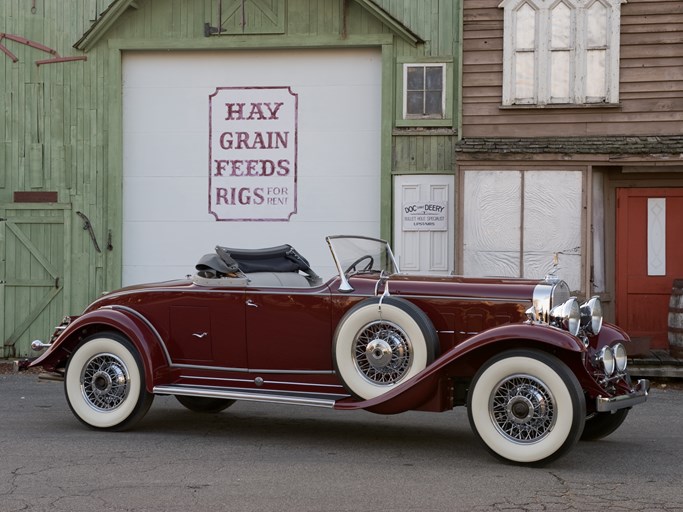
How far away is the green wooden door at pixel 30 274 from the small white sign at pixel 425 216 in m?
4.49

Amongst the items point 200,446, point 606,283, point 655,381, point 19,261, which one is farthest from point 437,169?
point 200,446

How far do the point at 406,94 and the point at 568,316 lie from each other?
7.22 meters

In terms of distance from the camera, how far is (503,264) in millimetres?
12820

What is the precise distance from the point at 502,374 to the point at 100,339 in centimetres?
312

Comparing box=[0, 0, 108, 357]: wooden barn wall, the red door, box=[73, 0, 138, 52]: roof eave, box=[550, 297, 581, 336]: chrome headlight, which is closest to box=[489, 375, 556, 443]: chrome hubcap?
box=[550, 297, 581, 336]: chrome headlight

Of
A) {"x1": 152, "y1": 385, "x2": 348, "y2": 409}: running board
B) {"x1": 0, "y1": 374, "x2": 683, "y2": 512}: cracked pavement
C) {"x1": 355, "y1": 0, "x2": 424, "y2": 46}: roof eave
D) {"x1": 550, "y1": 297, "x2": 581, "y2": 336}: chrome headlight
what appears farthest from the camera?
{"x1": 355, "y1": 0, "x2": 424, "y2": 46}: roof eave

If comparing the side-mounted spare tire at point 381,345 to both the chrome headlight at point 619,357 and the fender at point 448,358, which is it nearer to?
the fender at point 448,358

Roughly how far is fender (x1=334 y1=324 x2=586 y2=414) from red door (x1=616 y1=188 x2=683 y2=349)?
7221mm

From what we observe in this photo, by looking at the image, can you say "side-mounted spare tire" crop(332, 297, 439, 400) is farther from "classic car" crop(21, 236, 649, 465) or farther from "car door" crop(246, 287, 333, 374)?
"car door" crop(246, 287, 333, 374)

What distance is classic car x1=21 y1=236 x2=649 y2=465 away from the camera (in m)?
6.58

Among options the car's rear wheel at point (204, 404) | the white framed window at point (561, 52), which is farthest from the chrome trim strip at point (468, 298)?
the white framed window at point (561, 52)

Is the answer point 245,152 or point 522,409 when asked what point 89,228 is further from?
point 522,409

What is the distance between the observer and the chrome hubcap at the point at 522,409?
648cm

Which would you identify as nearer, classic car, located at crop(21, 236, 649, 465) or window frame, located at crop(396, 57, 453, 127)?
classic car, located at crop(21, 236, 649, 465)
